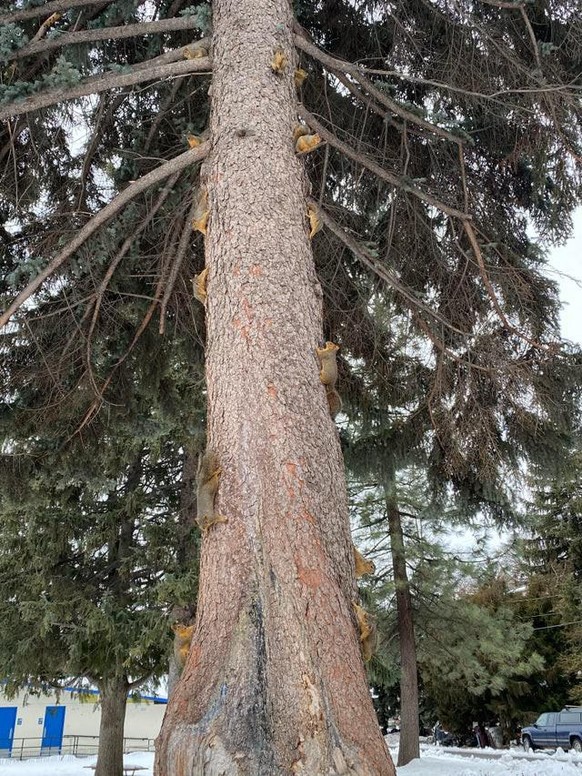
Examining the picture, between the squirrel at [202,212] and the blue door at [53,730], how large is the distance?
2793 cm

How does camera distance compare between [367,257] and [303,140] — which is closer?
[303,140]

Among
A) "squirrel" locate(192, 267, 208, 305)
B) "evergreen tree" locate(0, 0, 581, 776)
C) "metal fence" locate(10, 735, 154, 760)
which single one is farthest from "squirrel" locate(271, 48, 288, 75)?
"metal fence" locate(10, 735, 154, 760)

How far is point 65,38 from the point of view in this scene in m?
3.74

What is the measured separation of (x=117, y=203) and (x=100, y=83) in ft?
2.09

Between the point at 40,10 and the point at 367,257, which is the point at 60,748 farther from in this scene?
the point at 40,10

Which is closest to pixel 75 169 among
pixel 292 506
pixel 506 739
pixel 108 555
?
pixel 292 506

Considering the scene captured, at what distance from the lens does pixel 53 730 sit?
1078 inches

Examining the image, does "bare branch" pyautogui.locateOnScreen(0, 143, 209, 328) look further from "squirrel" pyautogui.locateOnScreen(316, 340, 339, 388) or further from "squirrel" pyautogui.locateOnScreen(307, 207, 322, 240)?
"squirrel" pyautogui.locateOnScreen(316, 340, 339, 388)

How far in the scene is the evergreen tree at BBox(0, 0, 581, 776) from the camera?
2078mm

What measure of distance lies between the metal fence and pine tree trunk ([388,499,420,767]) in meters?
13.7

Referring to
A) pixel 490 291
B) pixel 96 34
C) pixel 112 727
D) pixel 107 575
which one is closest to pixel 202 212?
pixel 96 34

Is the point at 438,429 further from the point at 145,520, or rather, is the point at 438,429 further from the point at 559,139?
the point at 145,520

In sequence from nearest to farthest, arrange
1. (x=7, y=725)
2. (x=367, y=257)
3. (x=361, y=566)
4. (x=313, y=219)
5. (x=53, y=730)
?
(x=361, y=566)
(x=313, y=219)
(x=367, y=257)
(x=7, y=725)
(x=53, y=730)

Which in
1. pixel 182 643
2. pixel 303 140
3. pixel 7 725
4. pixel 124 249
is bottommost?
pixel 7 725
